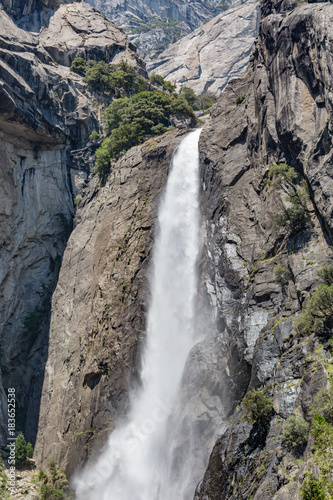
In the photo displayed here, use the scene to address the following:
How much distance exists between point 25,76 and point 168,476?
113 ft

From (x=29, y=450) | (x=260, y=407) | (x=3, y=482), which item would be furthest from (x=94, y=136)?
(x=260, y=407)

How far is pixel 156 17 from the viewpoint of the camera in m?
145

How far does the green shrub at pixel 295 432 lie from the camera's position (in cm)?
1243

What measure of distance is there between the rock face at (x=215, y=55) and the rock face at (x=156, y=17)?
23.6 meters

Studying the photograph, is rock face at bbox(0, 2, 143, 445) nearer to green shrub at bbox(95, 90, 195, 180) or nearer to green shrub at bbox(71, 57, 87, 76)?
green shrub at bbox(71, 57, 87, 76)

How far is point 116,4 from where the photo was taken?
139000 millimetres

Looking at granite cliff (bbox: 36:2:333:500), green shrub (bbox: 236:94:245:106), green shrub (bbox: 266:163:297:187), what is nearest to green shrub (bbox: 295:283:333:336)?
granite cliff (bbox: 36:2:333:500)

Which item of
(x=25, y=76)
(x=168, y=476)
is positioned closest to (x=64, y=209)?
(x=25, y=76)

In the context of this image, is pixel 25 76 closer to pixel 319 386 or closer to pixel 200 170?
pixel 200 170

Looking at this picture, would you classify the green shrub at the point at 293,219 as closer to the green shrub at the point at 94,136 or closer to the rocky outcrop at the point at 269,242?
the rocky outcrop at the point at 269,242

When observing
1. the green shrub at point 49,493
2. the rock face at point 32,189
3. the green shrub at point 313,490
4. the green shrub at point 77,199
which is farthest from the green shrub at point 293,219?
the green shrub at point 77,199

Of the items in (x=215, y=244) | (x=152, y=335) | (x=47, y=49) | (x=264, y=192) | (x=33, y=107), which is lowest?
(x=152, y=335)

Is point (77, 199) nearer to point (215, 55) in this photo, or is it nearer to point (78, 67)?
point (78, 67)

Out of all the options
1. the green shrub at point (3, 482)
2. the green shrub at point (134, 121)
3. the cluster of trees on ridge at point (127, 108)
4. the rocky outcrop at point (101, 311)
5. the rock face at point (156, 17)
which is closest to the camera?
the green shrub at point (3, 482)
